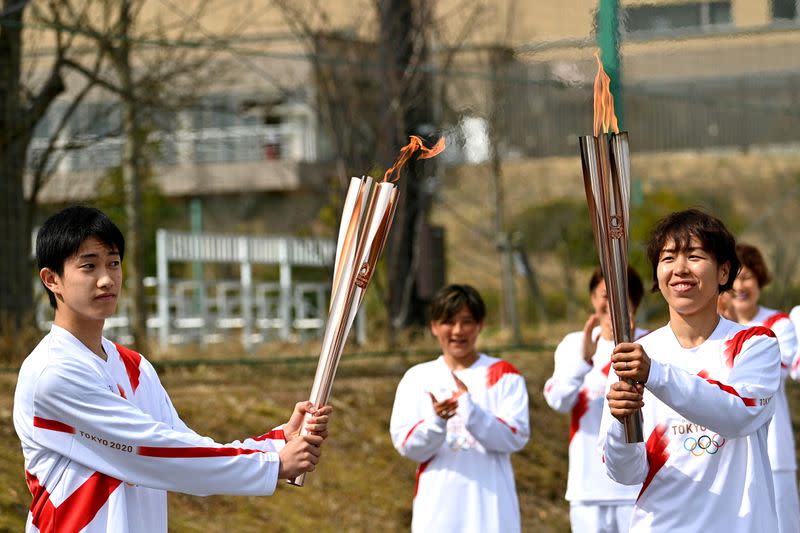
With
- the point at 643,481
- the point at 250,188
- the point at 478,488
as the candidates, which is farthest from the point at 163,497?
the point at 250,188

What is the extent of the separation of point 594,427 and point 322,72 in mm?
5543

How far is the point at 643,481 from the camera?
383 centimetres

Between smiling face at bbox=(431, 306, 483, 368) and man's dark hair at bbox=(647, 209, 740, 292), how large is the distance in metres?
1.63

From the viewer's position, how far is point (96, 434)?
349 centimetres

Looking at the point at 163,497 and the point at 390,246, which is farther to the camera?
the point at 390,246

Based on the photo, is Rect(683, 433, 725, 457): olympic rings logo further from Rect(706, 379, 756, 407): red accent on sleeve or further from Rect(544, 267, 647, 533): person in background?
Rect(544, 267, 647, 533): person in background

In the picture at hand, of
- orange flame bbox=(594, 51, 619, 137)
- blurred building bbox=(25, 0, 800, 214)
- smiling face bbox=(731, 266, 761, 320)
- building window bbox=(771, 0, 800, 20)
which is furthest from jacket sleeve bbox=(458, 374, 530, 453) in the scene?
building window bbox=(771, 0, 800, 20)

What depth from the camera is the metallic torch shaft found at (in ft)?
11.3

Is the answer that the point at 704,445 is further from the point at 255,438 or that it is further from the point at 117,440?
the point at 117,440

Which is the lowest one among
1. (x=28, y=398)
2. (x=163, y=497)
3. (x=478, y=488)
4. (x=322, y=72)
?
(x=478, y=488)


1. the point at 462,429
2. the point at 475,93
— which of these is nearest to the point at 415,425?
the point at 462,429

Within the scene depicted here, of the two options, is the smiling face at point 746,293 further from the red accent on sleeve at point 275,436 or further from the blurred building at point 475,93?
the red accent on sleeve at point 275,436

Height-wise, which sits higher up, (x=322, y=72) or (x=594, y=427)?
(x=322, y=72)

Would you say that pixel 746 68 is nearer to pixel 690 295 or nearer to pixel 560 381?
pixel 560 381
